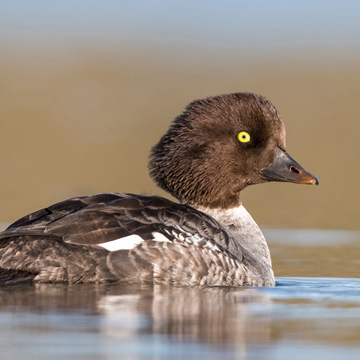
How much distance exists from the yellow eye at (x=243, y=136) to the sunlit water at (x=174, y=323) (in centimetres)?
160

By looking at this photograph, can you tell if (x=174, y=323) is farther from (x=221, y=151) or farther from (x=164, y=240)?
(x=221, y=151)

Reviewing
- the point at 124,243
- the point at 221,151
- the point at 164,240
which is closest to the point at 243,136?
the point at 221,151

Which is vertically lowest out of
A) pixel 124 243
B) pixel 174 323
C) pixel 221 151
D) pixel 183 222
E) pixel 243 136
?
pixel 174 323

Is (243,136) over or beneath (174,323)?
over

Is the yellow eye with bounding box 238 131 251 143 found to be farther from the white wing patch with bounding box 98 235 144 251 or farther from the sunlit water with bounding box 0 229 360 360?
the white wing patch with bounding box 98 235 144 251

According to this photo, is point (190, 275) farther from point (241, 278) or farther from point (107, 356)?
point (107, 356)

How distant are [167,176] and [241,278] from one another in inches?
52.0

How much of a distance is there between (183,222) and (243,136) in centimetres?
135

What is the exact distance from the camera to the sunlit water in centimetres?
502

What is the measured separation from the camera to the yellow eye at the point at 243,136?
869cm

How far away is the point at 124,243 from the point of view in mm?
7203

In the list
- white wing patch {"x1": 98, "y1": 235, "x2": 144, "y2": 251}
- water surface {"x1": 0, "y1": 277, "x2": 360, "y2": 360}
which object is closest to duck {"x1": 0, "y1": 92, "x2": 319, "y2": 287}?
white wing patch {"x1": 98, "y1": 235, "x2": 144, "y2": 251}

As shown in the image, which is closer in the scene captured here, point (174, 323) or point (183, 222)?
point (174, 323)

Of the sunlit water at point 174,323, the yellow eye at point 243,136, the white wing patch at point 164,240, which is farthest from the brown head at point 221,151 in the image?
the sunlit water at point 174,323
